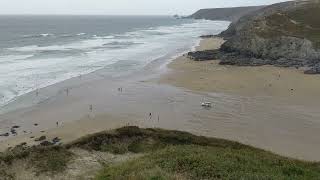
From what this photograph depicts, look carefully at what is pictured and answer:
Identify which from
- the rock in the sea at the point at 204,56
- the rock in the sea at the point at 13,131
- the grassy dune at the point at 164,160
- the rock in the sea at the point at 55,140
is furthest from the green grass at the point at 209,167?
the rock in the sea at the point at 204,56

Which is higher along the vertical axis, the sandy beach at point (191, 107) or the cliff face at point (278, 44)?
the cliff face at point (278, 44)

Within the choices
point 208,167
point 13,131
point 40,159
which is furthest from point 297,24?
point 208,167

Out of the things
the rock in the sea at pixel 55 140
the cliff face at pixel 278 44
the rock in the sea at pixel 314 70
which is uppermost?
the cliff face at pixel 278 44

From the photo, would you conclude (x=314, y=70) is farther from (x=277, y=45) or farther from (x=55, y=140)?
(x=55, y=140)

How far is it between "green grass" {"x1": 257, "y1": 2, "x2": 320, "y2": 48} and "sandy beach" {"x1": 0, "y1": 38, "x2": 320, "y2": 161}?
1365 centimetres

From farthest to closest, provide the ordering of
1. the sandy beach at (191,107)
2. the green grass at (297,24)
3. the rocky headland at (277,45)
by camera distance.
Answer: the green grass at (297,24) < the rocky headland at (277,45) < the sandy beach at (191,107)

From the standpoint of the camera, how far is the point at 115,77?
194 feet

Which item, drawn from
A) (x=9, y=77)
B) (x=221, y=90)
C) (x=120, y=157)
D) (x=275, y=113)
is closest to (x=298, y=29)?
(x=221, y=90)

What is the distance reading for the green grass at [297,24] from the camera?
7288 centimetres

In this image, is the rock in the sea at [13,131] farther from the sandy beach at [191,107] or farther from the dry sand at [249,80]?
the dry sand at [249,80]

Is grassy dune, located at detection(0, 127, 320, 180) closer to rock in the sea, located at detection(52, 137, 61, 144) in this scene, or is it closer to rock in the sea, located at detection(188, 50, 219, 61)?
rock in the sea, located at detection(52, 137, 61, 144)

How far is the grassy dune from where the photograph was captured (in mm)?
17094

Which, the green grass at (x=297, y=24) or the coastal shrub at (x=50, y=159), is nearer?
the coastal shrub at (x=50, y=159)

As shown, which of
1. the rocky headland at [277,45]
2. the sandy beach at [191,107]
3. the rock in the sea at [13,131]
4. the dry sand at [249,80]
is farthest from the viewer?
the rocky headland at [277,45]
